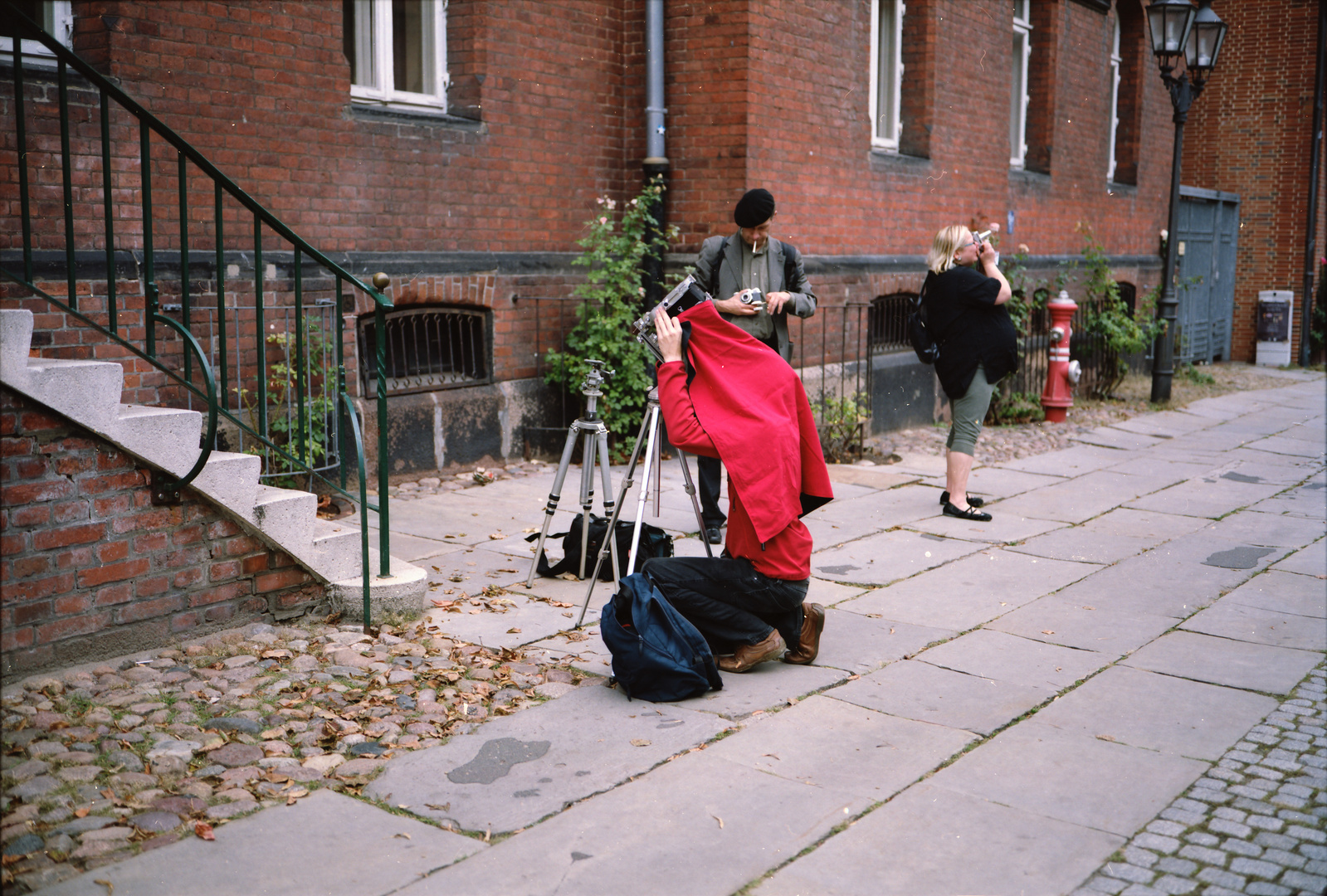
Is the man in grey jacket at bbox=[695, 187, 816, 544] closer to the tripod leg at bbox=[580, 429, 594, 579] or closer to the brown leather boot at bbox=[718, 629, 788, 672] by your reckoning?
the tripod leg at bbox=[580, 429, 594, 579]

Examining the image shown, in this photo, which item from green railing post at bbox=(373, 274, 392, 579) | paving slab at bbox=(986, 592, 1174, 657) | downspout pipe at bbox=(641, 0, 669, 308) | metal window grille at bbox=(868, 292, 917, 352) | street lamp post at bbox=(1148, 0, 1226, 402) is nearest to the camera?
green railing post at bbox=(373, 274, 392, 579)

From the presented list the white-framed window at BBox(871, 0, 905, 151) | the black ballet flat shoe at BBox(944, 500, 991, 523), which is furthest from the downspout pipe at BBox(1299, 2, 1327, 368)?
the black ballet flat shoe at BBox(944, 500, 991, 523)

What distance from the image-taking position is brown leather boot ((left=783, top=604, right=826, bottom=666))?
15.5 ft

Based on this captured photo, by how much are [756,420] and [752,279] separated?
2.49 m

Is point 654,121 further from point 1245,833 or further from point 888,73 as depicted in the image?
point 1245,833

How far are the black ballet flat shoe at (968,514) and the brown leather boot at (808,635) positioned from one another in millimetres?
3113

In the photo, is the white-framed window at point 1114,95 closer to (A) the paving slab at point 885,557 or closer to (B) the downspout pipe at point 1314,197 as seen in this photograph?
(B) the downspout pipe at point 1314,197

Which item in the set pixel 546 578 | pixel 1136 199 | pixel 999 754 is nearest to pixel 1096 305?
pixel 1136 199

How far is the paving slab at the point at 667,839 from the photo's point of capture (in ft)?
9.98

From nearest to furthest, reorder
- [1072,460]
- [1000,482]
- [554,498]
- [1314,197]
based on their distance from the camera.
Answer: [554,498]
[1000,482]
[1072,460]
[1314,197]

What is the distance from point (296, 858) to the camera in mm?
3125

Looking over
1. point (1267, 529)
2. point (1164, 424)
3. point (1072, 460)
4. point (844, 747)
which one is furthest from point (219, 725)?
point (1164, 424)

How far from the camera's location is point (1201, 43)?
1336 centimetres

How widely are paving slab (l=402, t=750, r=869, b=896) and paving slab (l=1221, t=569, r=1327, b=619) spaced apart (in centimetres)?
329
